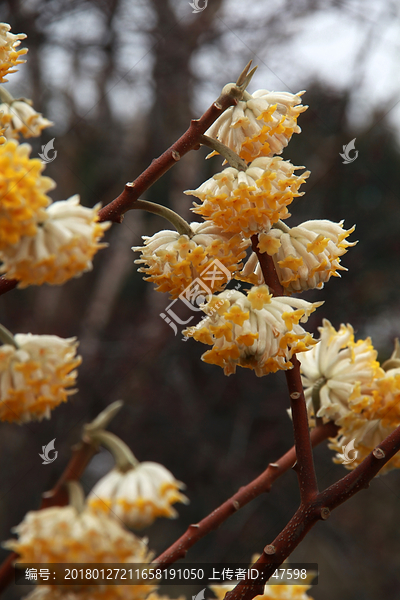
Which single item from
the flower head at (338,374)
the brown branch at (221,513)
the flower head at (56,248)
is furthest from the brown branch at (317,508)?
the flower head at (56,248)

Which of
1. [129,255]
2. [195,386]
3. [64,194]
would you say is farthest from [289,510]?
[64,194]

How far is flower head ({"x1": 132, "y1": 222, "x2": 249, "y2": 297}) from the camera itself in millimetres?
842

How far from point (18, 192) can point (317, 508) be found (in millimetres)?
608

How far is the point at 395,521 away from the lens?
4770 mm

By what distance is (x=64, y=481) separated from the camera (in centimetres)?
53

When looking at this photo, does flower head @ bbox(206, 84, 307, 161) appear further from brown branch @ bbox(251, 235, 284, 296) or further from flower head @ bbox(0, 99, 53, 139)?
flower head @ bbox(0, 99, 53, 139)

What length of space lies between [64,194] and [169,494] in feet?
16.2

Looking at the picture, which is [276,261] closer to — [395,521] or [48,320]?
[48,320]

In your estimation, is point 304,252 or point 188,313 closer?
point 304,252

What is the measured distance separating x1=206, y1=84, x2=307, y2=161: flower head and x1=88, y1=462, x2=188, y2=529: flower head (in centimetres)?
56

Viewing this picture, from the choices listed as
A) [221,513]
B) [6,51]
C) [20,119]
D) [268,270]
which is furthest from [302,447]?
[6,51]

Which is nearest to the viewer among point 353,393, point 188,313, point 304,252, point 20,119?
point 20,119

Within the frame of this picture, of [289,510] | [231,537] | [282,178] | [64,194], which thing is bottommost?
[231,537]

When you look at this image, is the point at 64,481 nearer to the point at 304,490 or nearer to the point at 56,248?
the point at 56,248
